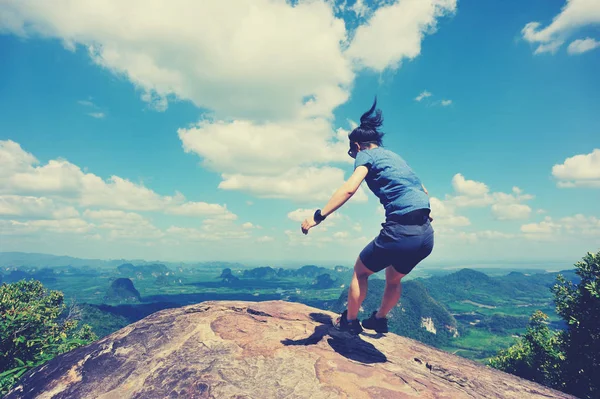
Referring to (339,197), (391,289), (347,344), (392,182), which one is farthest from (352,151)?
(347,344)

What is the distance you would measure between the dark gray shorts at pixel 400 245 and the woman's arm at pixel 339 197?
0.75 m

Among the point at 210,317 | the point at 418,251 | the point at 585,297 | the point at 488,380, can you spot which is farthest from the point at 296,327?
the point at 585,297

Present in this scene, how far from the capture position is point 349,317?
5281mm

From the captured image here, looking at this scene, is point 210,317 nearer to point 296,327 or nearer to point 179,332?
point 179,332

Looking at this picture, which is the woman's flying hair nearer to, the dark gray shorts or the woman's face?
the woman's face

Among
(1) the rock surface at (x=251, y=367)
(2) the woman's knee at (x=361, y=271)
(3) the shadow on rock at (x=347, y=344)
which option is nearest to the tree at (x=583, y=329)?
(1) the rock surface at (x=251, y=367)

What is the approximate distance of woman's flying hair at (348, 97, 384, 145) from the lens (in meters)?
5.24

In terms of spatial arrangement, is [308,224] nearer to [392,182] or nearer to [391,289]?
[392,182]

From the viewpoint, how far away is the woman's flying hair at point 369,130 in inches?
206

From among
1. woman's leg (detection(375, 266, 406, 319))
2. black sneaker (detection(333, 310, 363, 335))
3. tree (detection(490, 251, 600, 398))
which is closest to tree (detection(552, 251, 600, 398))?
tree (detection(490, 251, 600, 398))

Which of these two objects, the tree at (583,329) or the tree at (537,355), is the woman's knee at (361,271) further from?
the tree at (537,355)

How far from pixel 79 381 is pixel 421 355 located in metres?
6.28

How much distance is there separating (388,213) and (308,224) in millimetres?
1305

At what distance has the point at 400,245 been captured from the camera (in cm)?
427
